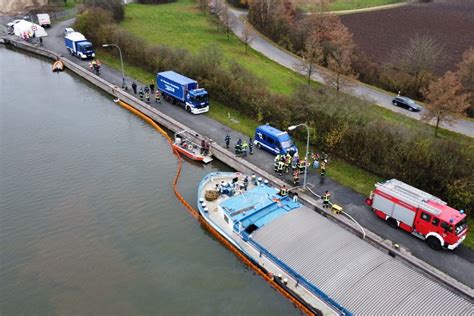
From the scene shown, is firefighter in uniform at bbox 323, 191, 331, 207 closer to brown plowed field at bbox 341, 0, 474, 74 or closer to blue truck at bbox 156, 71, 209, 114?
blue truck at bbox 156, 71, 209, 114

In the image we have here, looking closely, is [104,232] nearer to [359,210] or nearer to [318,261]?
[318,261]

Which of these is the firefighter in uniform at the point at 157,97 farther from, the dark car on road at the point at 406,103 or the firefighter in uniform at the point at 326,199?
the dark car on road at the point at 406,103

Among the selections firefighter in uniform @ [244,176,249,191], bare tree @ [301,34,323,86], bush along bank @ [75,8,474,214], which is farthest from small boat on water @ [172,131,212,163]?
bare tree @ [301,34,323,86]

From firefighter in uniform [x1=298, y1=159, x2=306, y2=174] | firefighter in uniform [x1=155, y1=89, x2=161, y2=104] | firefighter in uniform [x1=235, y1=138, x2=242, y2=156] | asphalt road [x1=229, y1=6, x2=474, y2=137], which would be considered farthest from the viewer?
firefighter in uniform [x1=155, y1=89, x2=161, y2=104]

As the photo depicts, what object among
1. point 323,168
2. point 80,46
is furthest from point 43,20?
point 323,168

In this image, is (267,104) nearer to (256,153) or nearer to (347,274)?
(256,153)

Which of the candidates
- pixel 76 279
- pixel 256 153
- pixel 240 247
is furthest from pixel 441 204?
pixel 76 279
